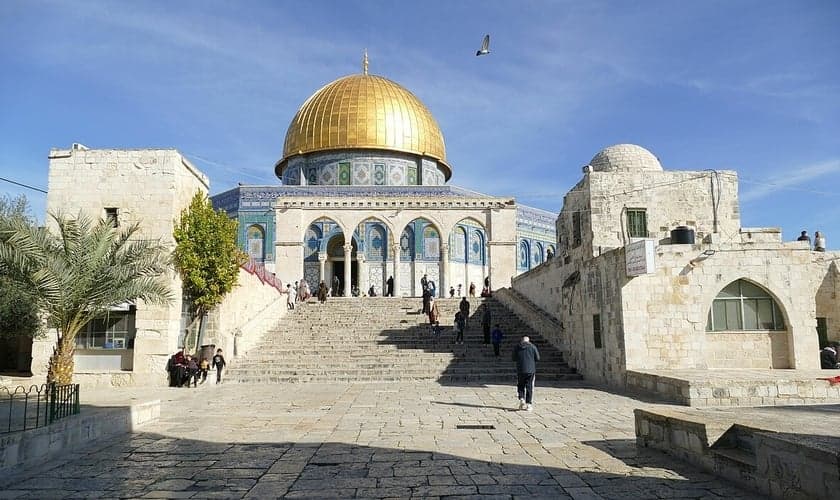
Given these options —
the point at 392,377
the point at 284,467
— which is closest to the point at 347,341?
the point at 392,377

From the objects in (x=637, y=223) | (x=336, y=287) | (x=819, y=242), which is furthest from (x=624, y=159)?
(x=336, y=287)

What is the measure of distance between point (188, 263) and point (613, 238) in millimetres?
9835

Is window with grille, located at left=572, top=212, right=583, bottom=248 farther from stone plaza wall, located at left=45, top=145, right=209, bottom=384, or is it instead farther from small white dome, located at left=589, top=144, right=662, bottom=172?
stone plaza wall, located at left=45, top=145, right=209, bottom=384

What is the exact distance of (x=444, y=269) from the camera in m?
26.5

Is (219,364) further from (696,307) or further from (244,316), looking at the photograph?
(696,307)

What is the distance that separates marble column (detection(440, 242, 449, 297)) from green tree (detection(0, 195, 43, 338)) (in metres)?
15.9

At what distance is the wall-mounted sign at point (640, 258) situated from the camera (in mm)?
11023

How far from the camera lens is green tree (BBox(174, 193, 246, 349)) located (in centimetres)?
1347

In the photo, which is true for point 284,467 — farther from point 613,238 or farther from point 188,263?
point 613,238

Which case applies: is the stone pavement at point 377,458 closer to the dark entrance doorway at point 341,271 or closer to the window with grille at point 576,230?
the window with grille at point 576,230

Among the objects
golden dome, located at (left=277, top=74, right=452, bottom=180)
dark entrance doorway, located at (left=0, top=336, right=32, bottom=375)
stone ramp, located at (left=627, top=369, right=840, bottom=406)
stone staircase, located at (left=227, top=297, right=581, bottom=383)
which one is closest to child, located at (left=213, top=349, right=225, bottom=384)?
stone staircase, located at (left=227, top=297, right=581, bottom=383)

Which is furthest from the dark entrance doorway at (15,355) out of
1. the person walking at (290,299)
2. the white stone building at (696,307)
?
the white stone building at (696,307)

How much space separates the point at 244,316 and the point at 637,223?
10.5m

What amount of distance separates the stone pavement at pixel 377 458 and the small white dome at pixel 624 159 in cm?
940
